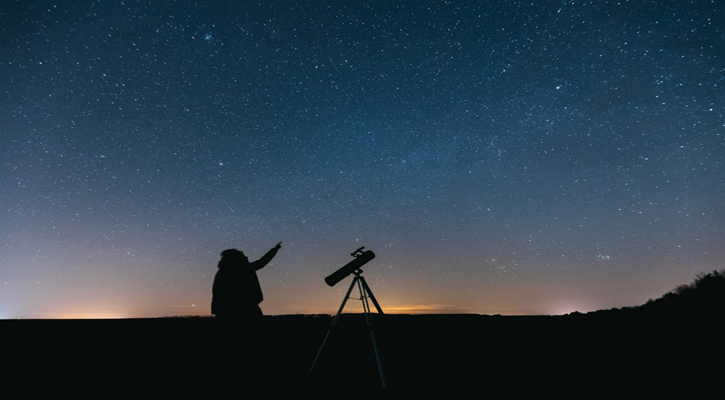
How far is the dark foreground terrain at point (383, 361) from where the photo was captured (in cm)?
393

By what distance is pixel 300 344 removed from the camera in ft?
23.3

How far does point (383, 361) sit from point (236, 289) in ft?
10.3

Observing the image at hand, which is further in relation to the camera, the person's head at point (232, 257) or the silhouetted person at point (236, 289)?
the person's head at point (232, 257)

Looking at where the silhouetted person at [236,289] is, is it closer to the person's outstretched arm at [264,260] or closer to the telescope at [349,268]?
the person's outstretched arm at [264,260]

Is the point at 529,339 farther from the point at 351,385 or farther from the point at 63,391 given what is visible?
the point at 63,391

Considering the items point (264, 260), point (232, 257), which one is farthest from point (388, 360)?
point (232, 257)

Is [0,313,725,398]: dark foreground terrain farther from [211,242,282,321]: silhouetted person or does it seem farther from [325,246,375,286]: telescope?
[325,246,375,286]: telescope

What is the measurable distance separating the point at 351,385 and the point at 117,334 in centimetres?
752

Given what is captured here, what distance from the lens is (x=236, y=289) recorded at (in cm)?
479

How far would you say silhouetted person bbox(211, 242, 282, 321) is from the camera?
15.5ft

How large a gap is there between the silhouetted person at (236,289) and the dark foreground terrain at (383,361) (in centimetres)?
45

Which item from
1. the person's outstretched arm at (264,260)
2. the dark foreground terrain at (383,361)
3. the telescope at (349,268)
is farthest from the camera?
the person's outstretched arm at (264,260)

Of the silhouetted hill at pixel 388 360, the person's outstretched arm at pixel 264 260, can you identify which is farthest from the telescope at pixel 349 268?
the person's outstretched arm at pixel 264 260

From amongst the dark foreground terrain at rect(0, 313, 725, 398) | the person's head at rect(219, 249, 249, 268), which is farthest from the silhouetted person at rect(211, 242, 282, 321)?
the dark foreground terrain at rect(0, 313, 725, 398)
